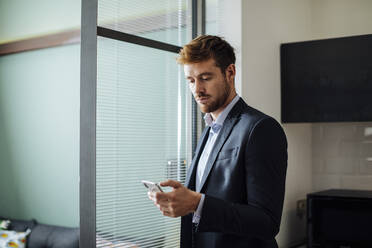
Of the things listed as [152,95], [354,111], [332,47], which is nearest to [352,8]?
[332,47]

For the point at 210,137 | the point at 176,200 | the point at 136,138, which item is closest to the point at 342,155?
the point at 136,138

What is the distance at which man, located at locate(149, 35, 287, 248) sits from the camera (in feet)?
3.33

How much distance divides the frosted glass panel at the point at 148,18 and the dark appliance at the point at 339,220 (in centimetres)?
105

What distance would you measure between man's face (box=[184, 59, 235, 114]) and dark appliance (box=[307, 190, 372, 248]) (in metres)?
1.24

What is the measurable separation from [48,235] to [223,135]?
2402mm

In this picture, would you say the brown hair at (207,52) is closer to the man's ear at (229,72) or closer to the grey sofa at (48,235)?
the man's ear at (229,72)

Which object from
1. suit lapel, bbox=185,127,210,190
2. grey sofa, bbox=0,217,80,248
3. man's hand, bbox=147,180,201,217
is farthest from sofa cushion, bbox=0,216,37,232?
man's hand, bbox=147,180,201,217

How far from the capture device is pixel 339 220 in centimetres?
218

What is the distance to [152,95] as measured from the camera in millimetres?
1814

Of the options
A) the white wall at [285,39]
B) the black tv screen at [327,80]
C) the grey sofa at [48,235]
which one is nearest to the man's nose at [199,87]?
the white wall at [285,39]

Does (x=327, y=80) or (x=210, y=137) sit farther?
(x=327, y=80)

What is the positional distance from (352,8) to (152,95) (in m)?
1.43

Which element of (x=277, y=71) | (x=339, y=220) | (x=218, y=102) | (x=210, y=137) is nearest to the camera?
(x=218, y=102)

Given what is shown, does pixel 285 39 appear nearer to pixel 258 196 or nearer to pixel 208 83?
pixel 208 83
